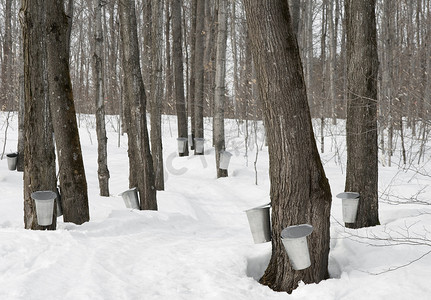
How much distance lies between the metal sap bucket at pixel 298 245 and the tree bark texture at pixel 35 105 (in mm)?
2736

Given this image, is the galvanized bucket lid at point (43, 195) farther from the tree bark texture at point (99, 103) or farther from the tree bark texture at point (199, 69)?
the tree bark texture at point (199, 69)

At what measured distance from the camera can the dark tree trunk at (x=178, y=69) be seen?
13.0 meters

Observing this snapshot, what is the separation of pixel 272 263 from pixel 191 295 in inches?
35.7

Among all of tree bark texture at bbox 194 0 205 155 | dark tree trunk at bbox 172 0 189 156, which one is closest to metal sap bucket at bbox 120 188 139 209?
dark tree trunk at bbox 172 0 189 156

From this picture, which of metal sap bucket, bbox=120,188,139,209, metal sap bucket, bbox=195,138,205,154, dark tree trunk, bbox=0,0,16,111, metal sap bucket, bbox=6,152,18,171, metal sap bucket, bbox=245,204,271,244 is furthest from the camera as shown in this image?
dark tree trunk, bbox=0,0,16,111

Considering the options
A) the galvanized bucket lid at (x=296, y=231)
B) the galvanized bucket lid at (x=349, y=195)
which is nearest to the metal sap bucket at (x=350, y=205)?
the galvanized bucket lid at (x=349, y=195)

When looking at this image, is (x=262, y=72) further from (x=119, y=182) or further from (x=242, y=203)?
(x=119, y=182)

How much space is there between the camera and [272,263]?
159 inches

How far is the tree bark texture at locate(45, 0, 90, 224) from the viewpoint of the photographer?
5379 mm

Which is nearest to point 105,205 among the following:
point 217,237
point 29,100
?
point 217,237

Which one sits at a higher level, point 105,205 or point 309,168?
point 309,168

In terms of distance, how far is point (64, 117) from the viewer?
548 centimetres

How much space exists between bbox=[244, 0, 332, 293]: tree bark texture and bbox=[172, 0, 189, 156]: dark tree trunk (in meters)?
9.31

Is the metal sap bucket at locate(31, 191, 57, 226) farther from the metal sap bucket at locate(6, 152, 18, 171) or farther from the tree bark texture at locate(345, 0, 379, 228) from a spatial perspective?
the metal sap bucket at locate(6, 152, 18, 171)
